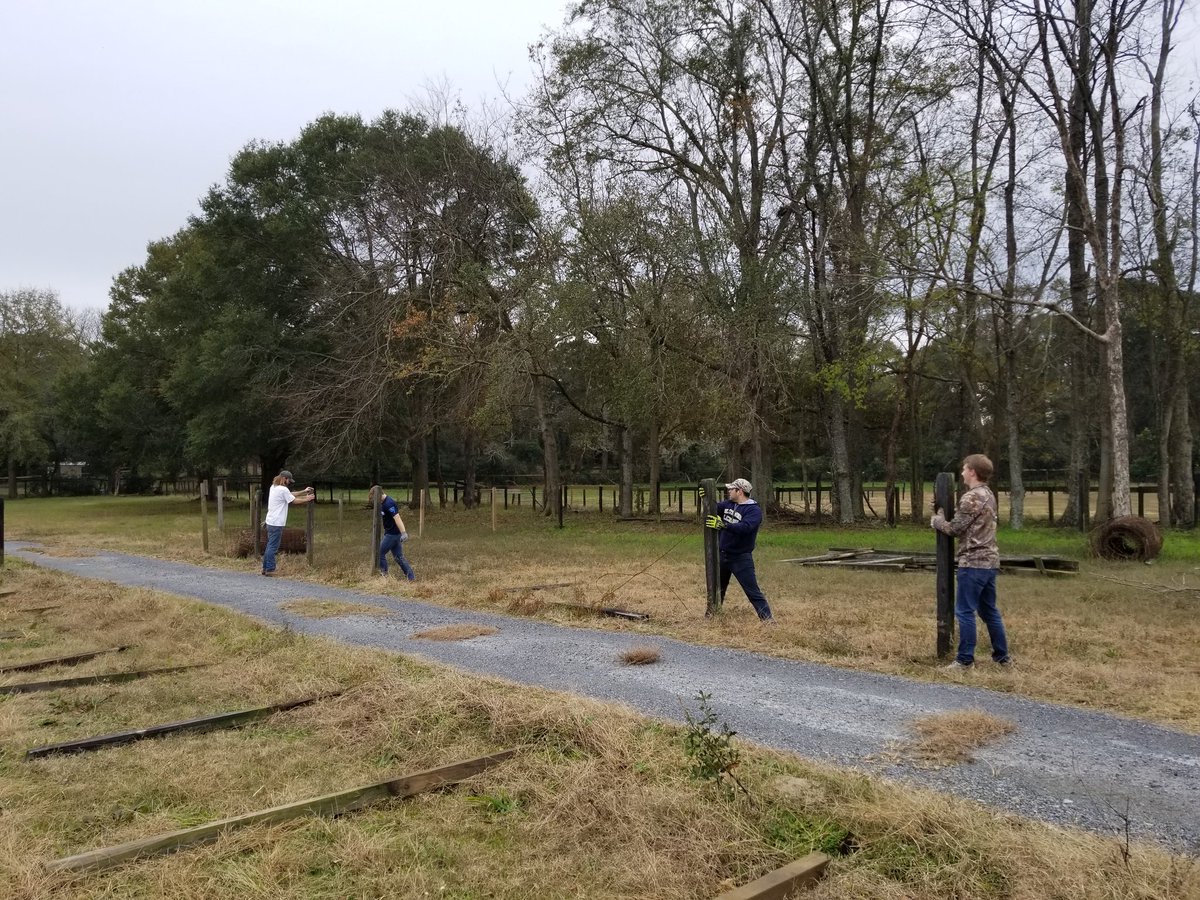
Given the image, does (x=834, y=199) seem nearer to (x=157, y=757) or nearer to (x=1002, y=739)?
(x=1002, y=739)

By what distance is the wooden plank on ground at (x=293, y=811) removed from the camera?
3.45 m

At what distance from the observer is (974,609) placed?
7.04m

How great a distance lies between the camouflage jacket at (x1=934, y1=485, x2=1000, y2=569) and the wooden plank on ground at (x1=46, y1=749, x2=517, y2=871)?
418 centimetres

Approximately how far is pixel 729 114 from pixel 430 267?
968 cm

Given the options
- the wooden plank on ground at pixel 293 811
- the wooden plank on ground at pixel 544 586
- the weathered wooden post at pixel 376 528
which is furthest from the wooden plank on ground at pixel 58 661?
the weathered wooden post at pixel 376 528

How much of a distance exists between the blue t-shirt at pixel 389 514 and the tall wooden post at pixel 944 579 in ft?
26.7

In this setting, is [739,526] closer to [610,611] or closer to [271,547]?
[610,611]

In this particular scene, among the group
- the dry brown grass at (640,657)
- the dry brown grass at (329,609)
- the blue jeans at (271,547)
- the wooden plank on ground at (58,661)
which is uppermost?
the blue jeans at (271,547)

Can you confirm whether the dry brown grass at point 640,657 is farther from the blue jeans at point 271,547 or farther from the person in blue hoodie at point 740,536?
the blue jeans at point 271,547

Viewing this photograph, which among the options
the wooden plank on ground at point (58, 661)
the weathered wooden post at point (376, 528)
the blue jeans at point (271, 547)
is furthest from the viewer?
the blue jeans at point (271, 547)

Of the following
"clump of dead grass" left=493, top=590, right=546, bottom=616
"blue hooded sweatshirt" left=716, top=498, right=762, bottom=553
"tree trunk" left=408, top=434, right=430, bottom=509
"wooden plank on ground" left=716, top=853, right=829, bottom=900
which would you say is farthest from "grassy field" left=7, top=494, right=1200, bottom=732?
"tree trunk" left=408, top=434, right=430, bottom=509

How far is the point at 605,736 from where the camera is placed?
4.77 meters

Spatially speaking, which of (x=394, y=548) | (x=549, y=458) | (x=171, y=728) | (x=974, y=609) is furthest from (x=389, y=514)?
(x=549, y=458)

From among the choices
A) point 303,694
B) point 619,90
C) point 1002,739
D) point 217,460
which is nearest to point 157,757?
point 303,694
